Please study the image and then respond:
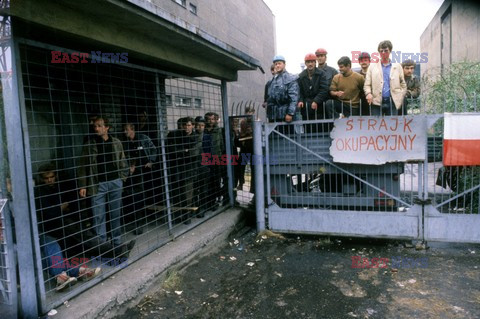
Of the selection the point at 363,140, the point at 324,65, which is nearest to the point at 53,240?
the point at 363,140

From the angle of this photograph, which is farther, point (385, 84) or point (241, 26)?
point (241, 26)

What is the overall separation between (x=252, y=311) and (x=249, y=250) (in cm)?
181

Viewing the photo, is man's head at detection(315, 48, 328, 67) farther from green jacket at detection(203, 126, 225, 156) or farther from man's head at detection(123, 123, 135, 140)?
man's head at detection(123, 123, 135, 140)

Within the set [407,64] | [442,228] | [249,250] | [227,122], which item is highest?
[407,64]

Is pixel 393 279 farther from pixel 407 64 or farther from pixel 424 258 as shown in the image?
pixel 407 64

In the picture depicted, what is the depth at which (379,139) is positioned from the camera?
4.96 m

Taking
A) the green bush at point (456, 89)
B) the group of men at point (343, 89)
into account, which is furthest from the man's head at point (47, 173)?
the green bush at point (456, 89)

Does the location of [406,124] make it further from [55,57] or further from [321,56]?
[55,57]

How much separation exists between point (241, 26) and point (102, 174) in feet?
54.8

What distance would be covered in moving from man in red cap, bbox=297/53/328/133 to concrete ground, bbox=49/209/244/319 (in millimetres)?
2543

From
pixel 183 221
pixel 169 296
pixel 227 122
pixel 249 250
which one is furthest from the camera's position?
pixel 227 122

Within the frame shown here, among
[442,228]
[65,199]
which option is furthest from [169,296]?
[442,228]

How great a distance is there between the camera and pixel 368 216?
16.8 feet

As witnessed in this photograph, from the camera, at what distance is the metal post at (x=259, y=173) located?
5664 millimetres
